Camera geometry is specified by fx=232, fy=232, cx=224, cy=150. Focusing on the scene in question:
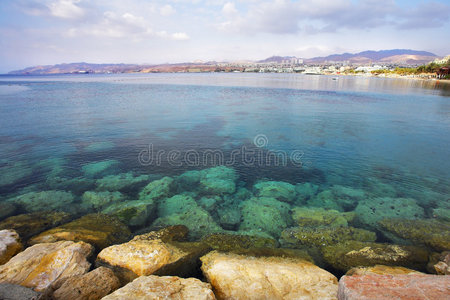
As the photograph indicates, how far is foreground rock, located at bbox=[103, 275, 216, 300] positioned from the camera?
17.4 ft

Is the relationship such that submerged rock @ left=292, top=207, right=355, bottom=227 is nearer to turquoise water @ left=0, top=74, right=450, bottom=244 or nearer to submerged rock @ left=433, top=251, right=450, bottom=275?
turquoise water @ left=0, top=74, right=450, bottom=244

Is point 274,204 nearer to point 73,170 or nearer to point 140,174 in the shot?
point 140,174

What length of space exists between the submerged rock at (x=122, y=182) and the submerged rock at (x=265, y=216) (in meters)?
6.28

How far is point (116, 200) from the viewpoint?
11977 millimetres

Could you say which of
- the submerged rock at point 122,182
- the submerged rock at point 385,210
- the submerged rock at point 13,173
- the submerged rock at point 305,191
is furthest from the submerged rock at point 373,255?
the submerged rock at point 13,173

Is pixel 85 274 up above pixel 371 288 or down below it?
below

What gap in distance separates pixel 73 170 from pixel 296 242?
47.0ft

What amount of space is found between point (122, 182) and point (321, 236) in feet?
36.2

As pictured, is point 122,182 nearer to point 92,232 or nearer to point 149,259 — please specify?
point 92,232

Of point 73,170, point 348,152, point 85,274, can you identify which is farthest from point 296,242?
point 73,170

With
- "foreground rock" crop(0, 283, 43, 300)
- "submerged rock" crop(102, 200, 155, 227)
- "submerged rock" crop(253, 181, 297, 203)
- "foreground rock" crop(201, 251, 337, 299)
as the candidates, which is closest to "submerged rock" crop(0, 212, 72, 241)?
"submerged rock" crop(102, 200, 155, 227)

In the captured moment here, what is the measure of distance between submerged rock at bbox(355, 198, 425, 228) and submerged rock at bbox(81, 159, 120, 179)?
14.4m

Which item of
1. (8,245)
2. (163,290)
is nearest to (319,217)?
(163,290)

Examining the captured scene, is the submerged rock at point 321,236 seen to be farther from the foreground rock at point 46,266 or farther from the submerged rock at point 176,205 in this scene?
the foreground rock at point 46,266
